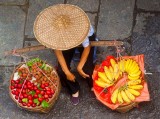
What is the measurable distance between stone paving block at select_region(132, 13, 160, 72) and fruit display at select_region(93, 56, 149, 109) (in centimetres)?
61

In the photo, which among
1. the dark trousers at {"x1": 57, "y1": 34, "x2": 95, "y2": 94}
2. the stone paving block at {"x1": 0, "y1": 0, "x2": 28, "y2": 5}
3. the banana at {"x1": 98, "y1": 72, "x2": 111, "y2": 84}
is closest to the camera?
the banana at {"x1": 98, "y1": 72, "x2": 111, "y2": 84}

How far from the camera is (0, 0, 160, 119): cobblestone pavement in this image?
18.9ft

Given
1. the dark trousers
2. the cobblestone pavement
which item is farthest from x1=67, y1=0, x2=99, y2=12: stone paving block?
the dark trousers

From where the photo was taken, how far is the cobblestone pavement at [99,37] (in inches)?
226

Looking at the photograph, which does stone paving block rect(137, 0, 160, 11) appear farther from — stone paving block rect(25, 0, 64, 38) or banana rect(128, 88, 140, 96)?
banana rect(128, 88, 140, 96)

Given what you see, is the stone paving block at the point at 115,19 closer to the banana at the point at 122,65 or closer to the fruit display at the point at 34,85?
the banana at the point at 122,65

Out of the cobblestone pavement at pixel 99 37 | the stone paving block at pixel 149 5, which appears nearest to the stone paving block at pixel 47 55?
the cobblestone pavement at pixel 99 37

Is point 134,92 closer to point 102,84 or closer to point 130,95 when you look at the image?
point 130,95

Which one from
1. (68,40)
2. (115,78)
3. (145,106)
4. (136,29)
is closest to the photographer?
(68,40)

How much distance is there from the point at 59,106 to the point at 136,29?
150cm

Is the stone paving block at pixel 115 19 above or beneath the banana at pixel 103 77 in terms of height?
above

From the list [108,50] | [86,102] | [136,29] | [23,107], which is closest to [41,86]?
[23,107]

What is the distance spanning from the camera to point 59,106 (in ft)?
19.1

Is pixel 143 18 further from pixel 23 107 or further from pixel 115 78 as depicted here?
pixel 23 107
